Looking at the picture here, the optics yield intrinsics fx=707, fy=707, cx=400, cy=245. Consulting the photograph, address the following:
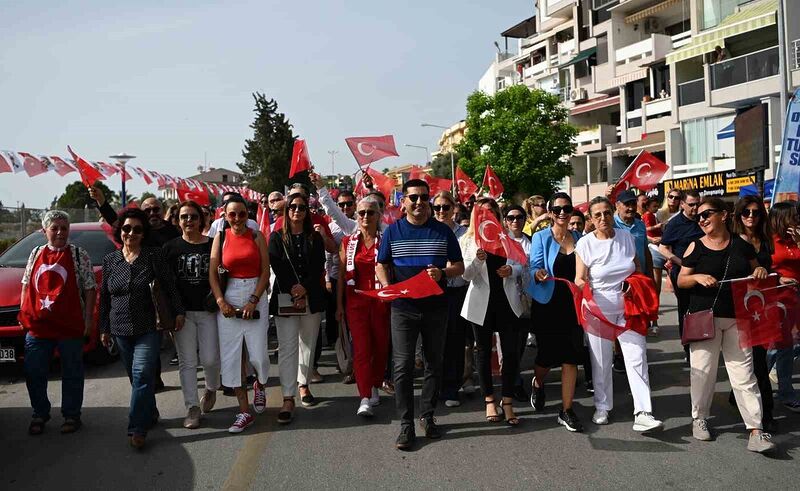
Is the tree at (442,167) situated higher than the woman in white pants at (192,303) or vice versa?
the tree at (442,167)

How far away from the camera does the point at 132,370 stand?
568 centimetres

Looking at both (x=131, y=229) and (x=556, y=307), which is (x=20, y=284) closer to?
(x=131, y=229)

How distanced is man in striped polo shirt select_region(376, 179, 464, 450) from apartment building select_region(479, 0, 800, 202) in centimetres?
1560

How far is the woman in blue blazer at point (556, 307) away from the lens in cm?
589

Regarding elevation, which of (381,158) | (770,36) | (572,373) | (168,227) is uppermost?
(770,36)

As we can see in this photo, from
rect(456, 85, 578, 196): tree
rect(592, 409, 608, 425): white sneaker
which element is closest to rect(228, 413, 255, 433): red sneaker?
rect(592, 409, 608, 425): white sneaker

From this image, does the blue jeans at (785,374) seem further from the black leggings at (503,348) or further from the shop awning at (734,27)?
the shop awning at (734,27)

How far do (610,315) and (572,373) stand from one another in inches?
22.6

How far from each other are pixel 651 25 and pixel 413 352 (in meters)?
42.0

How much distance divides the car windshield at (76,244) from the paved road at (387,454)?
9.11ft

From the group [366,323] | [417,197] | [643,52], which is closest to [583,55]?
[643,52]

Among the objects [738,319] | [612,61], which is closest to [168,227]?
[738,319]

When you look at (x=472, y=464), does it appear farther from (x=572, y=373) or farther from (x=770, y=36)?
(x=770, y=36)

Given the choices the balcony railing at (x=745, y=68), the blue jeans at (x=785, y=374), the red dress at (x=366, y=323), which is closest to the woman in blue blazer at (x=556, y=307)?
the red dress at (x=366, y=323)
